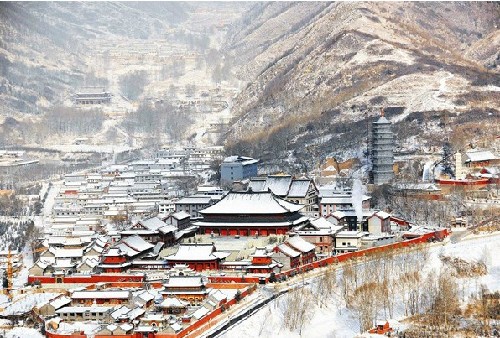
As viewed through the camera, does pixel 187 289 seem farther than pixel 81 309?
Yes

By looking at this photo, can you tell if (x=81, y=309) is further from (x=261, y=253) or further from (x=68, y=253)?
(x=68, y=253)

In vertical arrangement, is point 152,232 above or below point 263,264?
above

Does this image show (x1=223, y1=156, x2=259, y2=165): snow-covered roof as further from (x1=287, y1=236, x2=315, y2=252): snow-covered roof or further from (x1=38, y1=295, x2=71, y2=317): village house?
(x1=38, y1=295, x2=71, y2=317): village house

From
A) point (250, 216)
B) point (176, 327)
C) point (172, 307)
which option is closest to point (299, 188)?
point (250, 216)

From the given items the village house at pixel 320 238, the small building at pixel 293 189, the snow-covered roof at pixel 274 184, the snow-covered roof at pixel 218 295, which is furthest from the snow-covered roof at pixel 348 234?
the snow-covered roof at pixel 218 295

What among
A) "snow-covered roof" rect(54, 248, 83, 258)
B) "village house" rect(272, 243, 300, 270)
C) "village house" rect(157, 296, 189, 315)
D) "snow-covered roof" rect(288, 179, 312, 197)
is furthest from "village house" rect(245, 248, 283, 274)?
"snow-covered roof" rect(288, 179, 312, 197)

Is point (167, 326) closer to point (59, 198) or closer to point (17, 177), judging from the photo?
point (59, 198)
